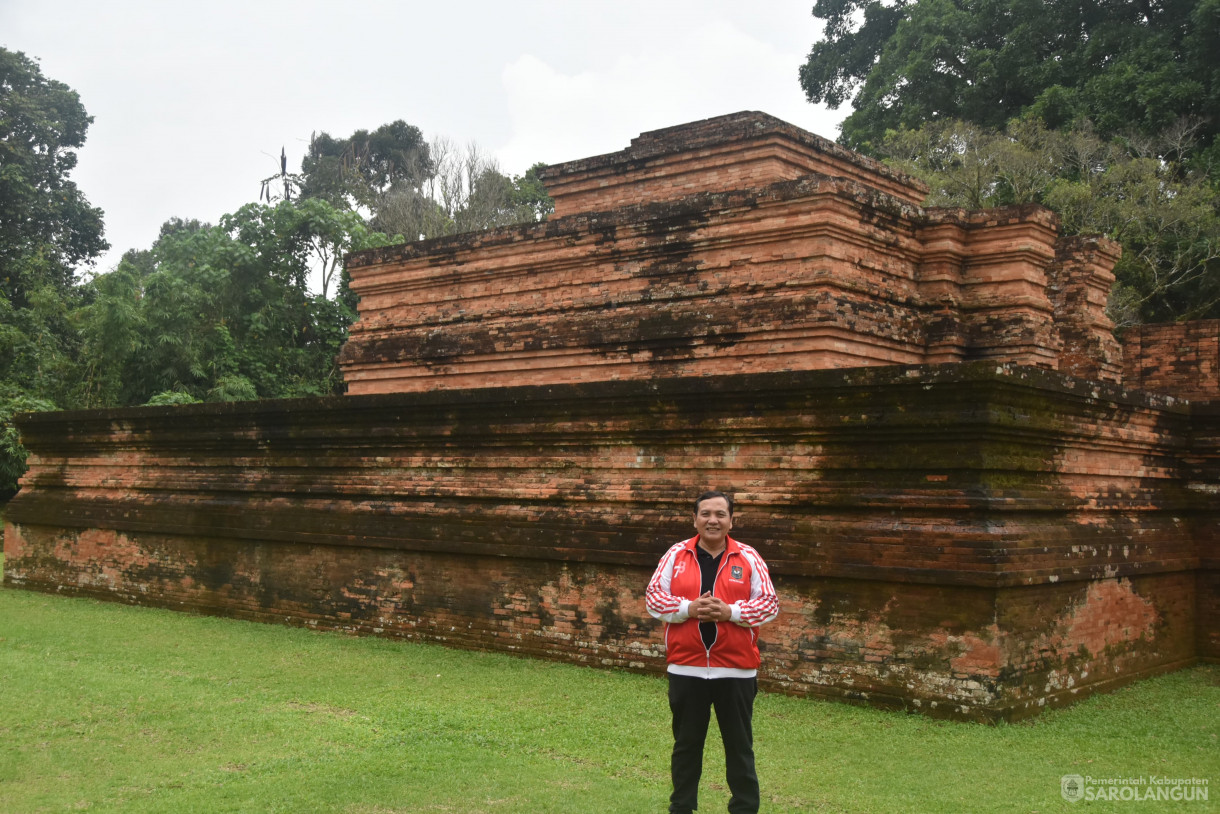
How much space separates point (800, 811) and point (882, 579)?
1.84 meters

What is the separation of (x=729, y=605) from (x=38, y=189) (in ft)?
99.2

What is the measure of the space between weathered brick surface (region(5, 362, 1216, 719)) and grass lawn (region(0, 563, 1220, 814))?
1.06ft

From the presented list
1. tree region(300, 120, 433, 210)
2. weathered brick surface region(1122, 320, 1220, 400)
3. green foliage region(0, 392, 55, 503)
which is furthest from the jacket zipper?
tree region(300, 120, 433, 210)

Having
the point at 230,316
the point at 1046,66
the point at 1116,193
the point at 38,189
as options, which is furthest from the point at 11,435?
the point at 1046,66

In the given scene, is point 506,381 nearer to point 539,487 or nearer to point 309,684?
point 539,487

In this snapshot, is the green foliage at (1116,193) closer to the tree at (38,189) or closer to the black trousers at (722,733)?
the black trousers at (722,733)

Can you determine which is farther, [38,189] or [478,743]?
Answer: [38,189]

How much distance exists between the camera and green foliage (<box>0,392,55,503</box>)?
1917 cm

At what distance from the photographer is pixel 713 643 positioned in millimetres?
3895

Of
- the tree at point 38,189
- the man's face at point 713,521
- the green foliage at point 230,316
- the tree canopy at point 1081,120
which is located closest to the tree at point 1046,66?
the tree canopy at point 1081,120

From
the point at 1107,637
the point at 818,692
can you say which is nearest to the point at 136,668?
the point at 818,692

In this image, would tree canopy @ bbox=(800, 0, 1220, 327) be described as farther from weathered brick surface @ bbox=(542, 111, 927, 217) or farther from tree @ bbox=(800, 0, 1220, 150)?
weathered brick surface @ bbox=(542, 111, 927, 217)

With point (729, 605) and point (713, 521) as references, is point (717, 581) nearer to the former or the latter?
point (729, 605)

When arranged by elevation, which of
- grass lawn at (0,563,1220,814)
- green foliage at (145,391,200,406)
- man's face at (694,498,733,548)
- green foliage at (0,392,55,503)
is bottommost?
grass lawn at (0,563,1220,814)
